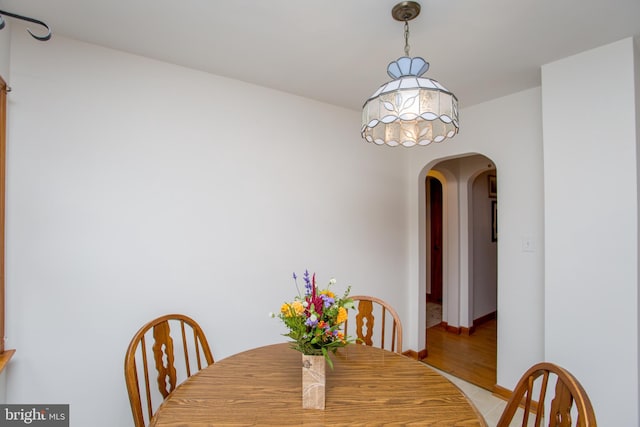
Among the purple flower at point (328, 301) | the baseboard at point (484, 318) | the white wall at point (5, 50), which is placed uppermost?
the white wall at point (5, 50)

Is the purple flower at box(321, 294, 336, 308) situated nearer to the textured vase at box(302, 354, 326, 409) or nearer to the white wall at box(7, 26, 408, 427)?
the textured vase at box(302, 354, 326, 409)

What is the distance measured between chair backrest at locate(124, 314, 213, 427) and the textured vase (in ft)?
2.00

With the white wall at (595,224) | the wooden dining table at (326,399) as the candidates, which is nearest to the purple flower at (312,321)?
the wooden dining table at (326,399)

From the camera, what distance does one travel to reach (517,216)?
2441 mm

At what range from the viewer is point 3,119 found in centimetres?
149

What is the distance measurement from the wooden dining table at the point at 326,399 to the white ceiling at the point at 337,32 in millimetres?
1709

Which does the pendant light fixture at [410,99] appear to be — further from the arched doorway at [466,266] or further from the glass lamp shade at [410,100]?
the arched doorway at [466,266]

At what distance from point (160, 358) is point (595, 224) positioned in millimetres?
2496

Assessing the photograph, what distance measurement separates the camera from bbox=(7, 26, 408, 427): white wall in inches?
63.4

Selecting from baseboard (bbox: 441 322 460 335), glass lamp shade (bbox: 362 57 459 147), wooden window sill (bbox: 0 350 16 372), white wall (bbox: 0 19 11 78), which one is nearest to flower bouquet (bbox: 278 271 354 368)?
glass lamp shade (bbox: 362 57 459 147)

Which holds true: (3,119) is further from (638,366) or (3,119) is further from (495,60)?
(638,366)

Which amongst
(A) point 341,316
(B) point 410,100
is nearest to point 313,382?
(A) point 341,316

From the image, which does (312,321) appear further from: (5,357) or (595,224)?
(595,224)

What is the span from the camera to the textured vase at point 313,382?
1.08 m
